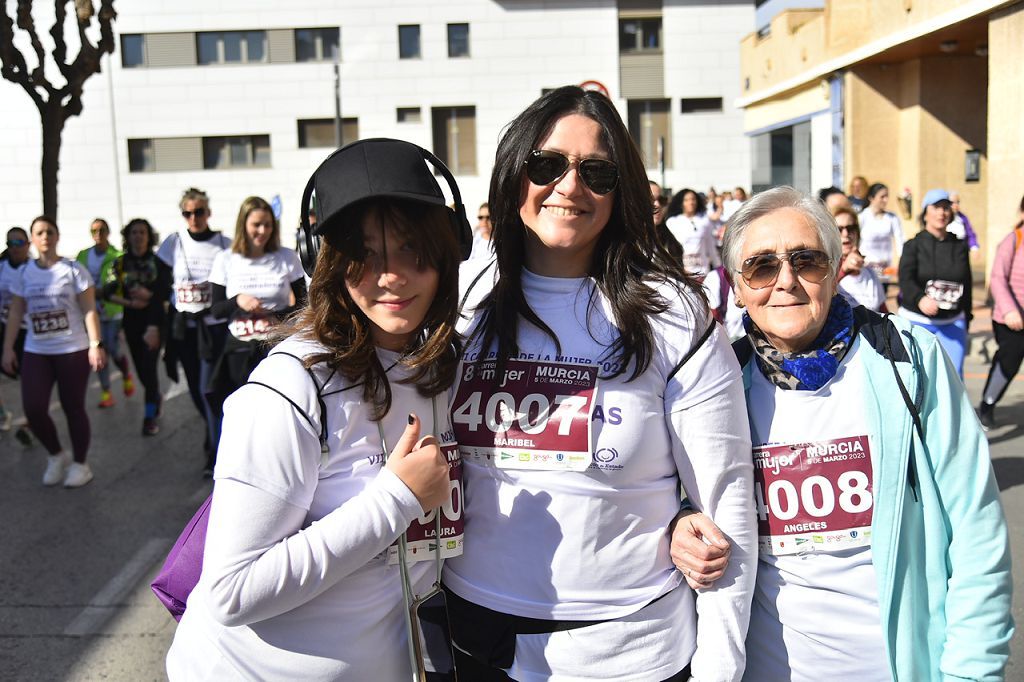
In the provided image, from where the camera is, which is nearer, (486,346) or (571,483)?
(571,483)

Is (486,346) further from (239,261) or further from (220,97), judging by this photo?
(220,97)

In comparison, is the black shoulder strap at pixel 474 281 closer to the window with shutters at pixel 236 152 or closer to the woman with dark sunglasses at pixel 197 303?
the woman with dark sunglasses at pixel 197 303

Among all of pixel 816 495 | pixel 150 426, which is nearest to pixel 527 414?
pixel 816 495

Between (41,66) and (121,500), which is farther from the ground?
(41,66)

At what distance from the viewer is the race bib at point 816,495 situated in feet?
6.59

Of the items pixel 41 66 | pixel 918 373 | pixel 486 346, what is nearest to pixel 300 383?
pixel 486 346

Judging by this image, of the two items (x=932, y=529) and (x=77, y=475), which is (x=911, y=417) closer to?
(x=932, y=529)

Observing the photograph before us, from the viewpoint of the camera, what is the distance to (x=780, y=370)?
6.83ft

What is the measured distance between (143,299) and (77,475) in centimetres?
214

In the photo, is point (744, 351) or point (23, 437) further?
point (23, 437)

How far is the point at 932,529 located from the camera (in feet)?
6.36

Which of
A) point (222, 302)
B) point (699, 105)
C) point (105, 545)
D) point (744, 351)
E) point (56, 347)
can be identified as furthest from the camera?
point (699, 105)

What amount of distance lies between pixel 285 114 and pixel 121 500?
1130 inches

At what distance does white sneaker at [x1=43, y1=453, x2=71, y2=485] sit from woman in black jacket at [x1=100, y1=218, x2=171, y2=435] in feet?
4.28
